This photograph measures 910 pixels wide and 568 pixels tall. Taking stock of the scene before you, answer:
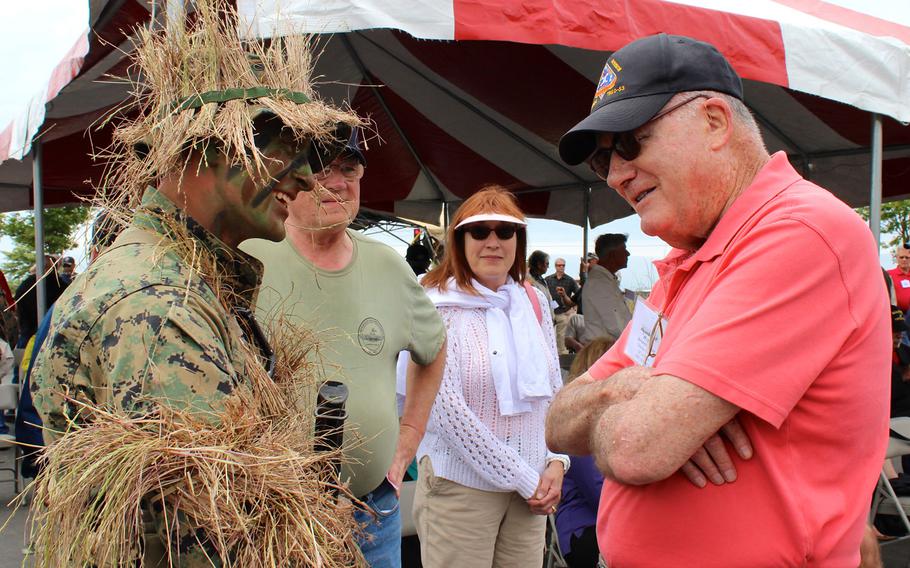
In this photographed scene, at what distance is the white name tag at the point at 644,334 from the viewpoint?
5.37ft

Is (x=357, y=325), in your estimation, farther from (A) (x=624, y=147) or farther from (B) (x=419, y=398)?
(A) (x=624, y=147)

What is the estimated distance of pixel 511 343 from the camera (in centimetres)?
312

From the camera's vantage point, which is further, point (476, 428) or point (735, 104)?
point (476, 428)

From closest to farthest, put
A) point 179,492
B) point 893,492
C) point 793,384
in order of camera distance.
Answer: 1. point 179,492
2. point 793,384
3. point 893,492

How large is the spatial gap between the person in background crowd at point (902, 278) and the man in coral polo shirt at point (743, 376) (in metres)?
7.35

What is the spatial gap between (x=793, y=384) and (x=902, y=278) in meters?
8.20

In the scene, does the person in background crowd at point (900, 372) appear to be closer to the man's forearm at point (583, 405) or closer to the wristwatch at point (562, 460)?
the wristwatch at point (562, 460)

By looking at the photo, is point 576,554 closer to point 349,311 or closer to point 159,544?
point 349,311

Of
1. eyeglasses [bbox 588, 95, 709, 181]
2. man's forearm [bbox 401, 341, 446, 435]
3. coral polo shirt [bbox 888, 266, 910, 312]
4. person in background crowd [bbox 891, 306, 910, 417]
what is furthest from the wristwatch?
coral polo shirt [bbox 888, 266, 910, 312]

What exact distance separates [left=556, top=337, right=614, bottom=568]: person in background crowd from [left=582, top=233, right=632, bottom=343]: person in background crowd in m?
2.54

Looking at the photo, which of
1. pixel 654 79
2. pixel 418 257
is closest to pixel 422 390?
pixel 654 79

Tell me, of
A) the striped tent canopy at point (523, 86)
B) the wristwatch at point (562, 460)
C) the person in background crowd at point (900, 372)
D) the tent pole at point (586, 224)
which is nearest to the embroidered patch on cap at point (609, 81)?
the striped tent canopy at point (523, 86)

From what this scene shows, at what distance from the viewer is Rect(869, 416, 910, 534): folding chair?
13.4ft

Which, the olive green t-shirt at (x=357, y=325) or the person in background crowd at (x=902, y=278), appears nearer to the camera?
the olive green t-shirt at (x=357, y=325)
